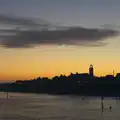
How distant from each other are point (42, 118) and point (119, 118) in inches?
644

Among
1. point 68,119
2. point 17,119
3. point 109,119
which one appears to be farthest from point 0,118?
point 109,119

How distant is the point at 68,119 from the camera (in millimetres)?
103188

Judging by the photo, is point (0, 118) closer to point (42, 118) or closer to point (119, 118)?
point (42, 118)

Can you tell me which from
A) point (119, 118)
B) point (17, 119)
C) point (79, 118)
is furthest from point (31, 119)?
point (119, 118)

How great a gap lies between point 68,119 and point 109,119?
29.7ft

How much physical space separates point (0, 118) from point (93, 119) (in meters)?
19.8

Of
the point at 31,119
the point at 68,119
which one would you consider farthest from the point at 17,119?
the point at 68,119

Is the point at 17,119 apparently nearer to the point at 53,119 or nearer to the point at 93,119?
the point at 53,119

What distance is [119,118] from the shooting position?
108m

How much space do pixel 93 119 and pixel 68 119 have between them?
17.9 ft

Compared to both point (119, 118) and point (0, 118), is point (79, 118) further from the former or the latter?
point (0, 118)

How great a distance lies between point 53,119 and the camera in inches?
4107

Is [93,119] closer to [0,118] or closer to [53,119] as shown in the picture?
[53,119]

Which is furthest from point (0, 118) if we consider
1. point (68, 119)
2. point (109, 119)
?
point (109, 119)
